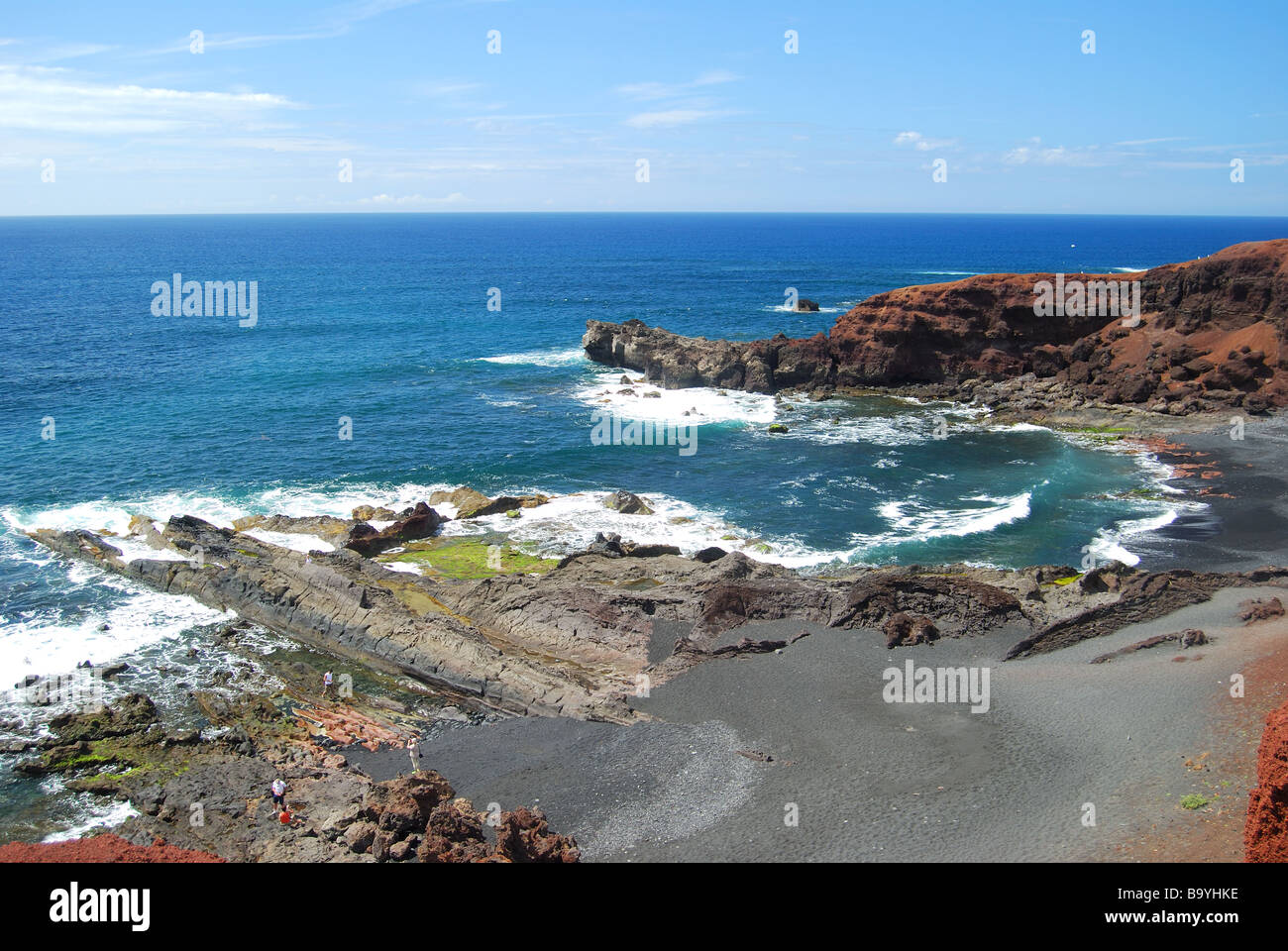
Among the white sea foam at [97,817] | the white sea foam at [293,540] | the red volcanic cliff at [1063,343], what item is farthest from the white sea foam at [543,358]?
the white sea foam at [97,817]

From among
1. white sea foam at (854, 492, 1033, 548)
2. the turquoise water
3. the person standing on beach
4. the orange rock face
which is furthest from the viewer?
the orange rock face

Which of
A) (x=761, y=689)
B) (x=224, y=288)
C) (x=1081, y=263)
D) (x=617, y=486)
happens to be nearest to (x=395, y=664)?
(x=761, y=689)

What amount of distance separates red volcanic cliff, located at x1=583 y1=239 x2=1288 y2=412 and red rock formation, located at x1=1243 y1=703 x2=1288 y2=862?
53389 mm

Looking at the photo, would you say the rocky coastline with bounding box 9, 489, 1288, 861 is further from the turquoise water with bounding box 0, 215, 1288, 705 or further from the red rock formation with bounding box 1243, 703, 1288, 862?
the red rock formation with bounding box 1243, 703, 1288, 862

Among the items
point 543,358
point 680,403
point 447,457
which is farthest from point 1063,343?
point 447,457

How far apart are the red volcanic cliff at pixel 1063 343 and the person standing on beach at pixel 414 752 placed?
5418 centimetres

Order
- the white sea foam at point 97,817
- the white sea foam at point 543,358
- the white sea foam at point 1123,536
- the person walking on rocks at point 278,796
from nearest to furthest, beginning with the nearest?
the white sea foam at point 97,817
the person walking on rocks at point 278,796
the white sea foam at point 1123,536
the white sea foam at point 543,358

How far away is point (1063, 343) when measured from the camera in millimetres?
75062

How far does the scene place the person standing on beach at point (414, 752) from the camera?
88.8 feet

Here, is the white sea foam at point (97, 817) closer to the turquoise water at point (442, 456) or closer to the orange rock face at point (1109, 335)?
the turquoise water at point (442, 456)

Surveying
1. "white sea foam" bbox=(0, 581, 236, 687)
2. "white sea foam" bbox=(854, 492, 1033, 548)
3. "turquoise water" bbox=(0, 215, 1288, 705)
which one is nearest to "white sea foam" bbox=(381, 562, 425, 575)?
"turquoise water" bbox=(0, 215, 1288, 705)

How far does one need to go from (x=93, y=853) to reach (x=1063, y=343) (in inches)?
2998

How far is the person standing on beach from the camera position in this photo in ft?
88.8

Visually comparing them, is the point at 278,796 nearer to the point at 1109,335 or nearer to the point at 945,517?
the point at 945,517
